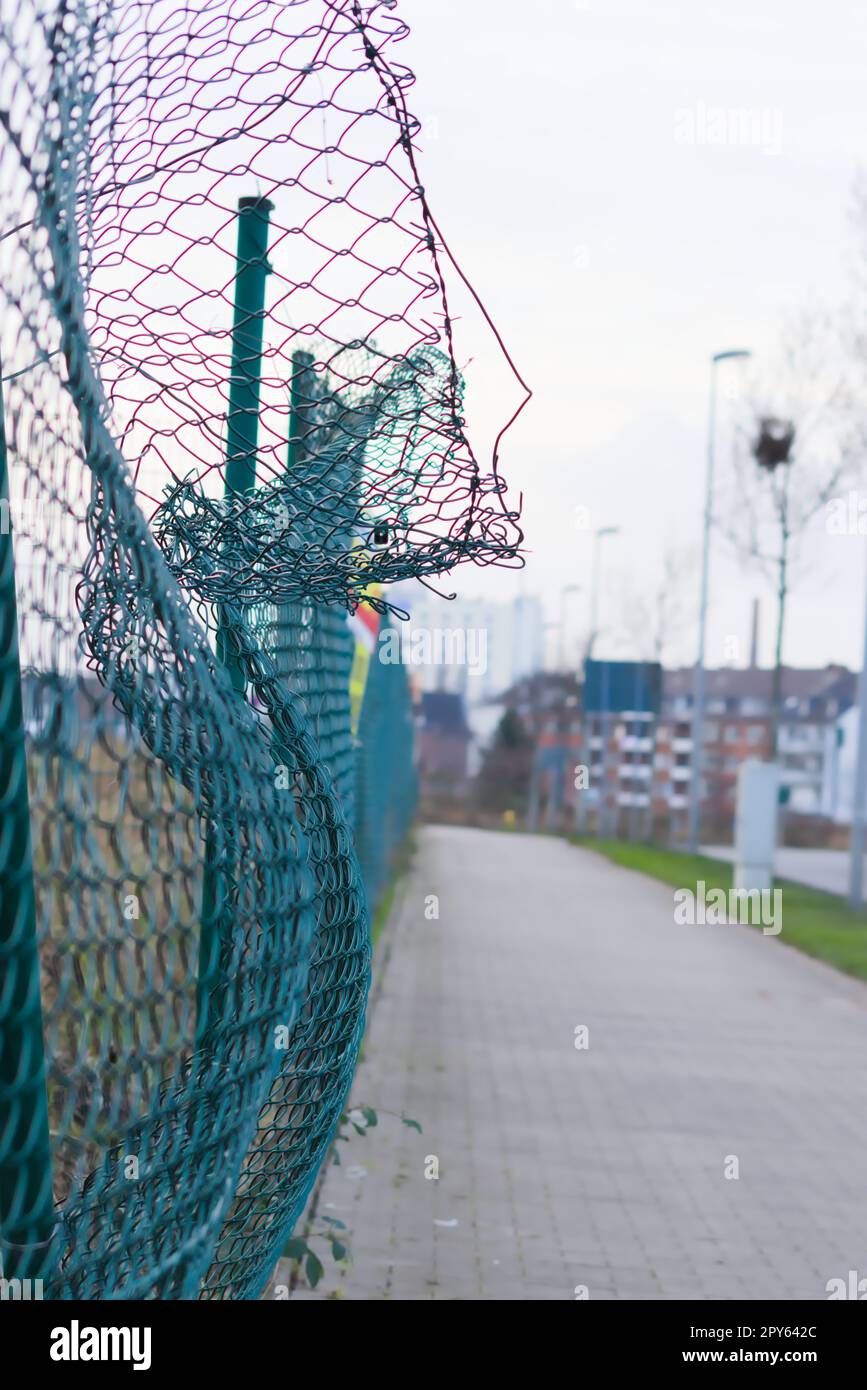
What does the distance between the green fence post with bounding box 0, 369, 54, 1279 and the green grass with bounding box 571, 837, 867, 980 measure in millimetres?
10815

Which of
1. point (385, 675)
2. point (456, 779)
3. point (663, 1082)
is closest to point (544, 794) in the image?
point (456, 779)

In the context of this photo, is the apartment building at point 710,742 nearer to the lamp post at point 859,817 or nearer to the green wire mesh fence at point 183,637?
the lamp post at point 859,817

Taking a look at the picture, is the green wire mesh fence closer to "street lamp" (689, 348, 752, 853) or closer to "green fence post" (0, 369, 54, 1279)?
"green fence post" (0, 369, 54, 1279)

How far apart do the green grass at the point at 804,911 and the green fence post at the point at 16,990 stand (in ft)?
35.5

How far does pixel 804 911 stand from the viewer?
56.7 feet

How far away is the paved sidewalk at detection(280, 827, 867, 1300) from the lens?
5145mm

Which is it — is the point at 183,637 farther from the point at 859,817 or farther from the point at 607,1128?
the point at 859,817

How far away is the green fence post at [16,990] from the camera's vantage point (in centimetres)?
186

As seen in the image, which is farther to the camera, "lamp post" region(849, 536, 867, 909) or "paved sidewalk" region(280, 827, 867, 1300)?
"lamp post" region(849, 536, 867, 909)

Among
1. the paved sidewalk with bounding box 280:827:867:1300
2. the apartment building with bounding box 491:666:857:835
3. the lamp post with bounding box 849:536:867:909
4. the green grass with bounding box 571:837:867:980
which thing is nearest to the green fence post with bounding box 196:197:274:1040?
the paved sidewalk with bounding box 280:827:867:1300

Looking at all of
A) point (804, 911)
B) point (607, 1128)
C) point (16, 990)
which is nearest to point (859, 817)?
point (804, 911)

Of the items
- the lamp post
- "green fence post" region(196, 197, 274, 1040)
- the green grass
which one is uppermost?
"green fence post" region(196, 197, 274, 1040)
